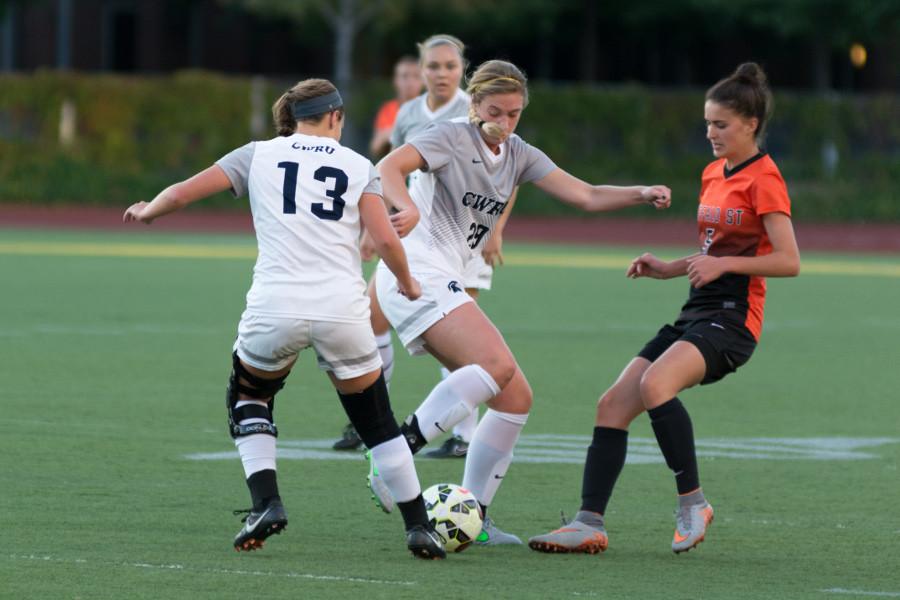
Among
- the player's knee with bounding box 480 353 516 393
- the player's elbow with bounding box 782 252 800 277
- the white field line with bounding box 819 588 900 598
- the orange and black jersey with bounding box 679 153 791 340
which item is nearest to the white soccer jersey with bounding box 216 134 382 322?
the player's knee with bounding box 480 353 516 393

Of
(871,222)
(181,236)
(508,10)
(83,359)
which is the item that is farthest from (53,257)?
(508,10)

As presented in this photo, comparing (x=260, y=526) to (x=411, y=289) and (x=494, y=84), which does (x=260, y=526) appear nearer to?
(x=411, y=289)

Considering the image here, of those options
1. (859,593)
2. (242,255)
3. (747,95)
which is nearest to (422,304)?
(747,95)

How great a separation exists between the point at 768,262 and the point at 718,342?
0.38m

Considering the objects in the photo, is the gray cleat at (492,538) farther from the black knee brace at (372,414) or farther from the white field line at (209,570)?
the white field line at (209,570)

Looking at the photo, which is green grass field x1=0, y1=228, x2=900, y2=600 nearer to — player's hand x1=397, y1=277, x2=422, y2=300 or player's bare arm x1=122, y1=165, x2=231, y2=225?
player's hand x1=397, y1=277, x2=422, y2=300

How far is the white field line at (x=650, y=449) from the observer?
30.9ft

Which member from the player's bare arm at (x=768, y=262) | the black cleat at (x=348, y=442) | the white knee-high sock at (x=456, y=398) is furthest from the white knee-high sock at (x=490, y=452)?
the black cleat at (x=348, y=442)

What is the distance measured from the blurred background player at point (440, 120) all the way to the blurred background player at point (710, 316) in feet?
7.16

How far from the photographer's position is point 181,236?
30.0m

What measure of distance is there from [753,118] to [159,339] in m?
8.59

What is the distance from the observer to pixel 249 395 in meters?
6.95

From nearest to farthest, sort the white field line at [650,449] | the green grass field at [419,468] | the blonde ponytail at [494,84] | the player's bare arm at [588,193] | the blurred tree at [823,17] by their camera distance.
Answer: the green grass field at [419,468]
the blonde ponytail at [494,84]
the player's bare arm at [588,193]
the white field line at [650,449]
the blurred tree at [823,17]

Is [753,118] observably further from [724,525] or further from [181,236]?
[181,236]
